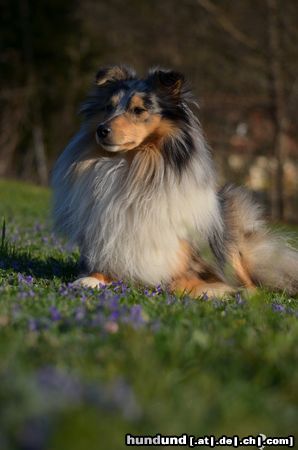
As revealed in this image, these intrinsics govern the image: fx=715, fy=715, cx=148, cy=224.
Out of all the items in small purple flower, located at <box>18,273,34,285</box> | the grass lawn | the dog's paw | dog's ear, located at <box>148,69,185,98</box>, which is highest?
dog's ear, located at <box>148,69,185,98</box>

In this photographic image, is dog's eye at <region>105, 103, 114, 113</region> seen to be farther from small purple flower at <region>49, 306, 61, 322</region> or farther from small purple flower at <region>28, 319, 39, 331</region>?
small purple flower at <region>28, 319, 39, 331</region>

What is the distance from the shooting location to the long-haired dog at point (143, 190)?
5879 mm

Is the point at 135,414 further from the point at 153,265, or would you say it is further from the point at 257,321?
the point at 153,265

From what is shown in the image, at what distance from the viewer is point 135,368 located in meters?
2.91

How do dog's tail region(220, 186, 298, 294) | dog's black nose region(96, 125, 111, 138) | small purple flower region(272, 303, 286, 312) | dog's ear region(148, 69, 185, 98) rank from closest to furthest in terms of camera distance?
1. small purple flower region(272, 303, 286, 312)
2. dog's black nose region(96, 125, 111, 138)
3. dog's ear region(148, 69, 185, 98)
4. dog's tail region(220, 186, 298, 294)

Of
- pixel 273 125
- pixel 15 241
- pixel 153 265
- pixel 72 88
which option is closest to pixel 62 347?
pixel 153 265

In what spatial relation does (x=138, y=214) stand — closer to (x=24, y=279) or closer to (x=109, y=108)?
(x=109, y=108)

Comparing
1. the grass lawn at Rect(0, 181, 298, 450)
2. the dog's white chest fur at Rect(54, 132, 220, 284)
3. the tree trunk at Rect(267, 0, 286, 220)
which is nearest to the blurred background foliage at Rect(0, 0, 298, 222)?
the tree trunk at Rect(267, 0, 286, 220)

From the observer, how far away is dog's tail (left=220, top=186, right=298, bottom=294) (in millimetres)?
7027

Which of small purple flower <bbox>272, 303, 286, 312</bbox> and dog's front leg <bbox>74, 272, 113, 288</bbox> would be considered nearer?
small purple flower <bbox>272, 303, 286, 312</bbox>

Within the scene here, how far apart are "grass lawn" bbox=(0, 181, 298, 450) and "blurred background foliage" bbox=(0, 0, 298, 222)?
49.4ft

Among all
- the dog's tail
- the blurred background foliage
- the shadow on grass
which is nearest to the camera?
the shadow on grass

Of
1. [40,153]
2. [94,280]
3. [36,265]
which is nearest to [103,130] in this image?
[94,280]

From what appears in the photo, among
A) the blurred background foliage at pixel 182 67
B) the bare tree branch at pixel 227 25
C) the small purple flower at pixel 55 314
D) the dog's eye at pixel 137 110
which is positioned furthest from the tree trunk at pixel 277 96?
the small purple flower at pixel 55 314
